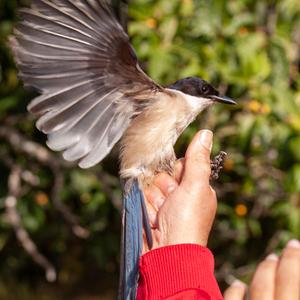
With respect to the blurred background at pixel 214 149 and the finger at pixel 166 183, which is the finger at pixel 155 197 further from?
the blurred background at pixel 214 149

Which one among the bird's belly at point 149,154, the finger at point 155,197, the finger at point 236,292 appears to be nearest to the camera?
the finger at point 236,292

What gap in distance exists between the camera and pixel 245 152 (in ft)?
13.9

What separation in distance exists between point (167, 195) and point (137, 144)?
398 mm

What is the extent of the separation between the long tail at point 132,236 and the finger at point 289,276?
1.07ft

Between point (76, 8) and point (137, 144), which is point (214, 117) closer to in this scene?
point (137, 144)

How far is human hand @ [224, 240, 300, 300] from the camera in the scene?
205cm

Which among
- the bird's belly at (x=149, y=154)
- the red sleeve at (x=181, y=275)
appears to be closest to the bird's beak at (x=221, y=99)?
the bird's belly at (x=149, y=154)

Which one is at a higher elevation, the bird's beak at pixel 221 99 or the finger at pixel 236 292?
the bird's beak at pixel 221 99

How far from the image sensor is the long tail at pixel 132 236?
2.22m

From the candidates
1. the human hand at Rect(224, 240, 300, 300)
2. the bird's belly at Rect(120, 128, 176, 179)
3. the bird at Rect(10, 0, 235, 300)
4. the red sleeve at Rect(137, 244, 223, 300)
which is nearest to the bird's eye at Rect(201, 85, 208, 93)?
the bird at Rect(10, 0, 235, 300)

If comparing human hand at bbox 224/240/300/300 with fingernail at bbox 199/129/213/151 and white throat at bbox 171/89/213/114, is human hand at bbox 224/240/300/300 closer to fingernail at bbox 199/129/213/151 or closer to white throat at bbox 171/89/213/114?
fingernail at bbox 199/129/213/151

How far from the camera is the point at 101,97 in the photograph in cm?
249

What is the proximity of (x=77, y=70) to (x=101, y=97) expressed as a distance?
0.12 m

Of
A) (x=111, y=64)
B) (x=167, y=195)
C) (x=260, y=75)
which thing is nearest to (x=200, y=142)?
(x=167, y=195)
